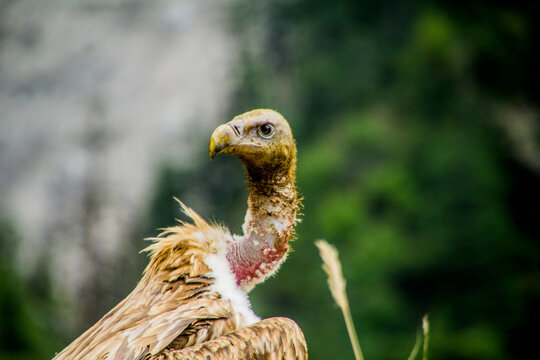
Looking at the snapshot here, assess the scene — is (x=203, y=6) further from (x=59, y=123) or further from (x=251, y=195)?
(x=251, y=195)

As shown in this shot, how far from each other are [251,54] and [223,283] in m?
18.9

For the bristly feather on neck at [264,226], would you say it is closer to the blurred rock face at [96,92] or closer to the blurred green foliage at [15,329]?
the blurred green foliage at [15,329]

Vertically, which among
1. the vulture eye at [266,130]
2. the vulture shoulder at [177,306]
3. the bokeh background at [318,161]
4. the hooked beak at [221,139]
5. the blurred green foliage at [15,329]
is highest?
the bokeh background at [318,161]

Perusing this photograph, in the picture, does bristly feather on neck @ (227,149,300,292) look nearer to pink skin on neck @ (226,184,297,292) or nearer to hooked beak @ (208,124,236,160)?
pink skin on neck @ (226,184,297,292)

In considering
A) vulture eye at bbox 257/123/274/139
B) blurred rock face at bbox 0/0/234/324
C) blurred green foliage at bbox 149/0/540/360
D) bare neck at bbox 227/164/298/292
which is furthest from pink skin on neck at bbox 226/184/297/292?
blurred rock face at bbox 0/0/234/324

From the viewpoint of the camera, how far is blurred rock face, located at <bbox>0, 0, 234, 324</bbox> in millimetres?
24469

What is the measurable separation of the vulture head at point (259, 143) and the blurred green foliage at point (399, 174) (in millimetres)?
9880

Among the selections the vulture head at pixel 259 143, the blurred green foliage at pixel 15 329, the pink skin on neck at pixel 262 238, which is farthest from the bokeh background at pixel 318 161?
the vulture head at pixel 259 143

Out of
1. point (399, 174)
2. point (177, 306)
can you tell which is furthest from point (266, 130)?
point (399, 174)

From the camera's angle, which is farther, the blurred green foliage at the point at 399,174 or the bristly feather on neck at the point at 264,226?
the blurred green foliage at the point at 399,174

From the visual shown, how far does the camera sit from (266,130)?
110 inches

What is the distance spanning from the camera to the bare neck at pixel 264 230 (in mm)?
2852

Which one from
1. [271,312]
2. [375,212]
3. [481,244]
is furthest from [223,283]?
[375,212]

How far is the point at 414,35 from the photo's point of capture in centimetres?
2097
